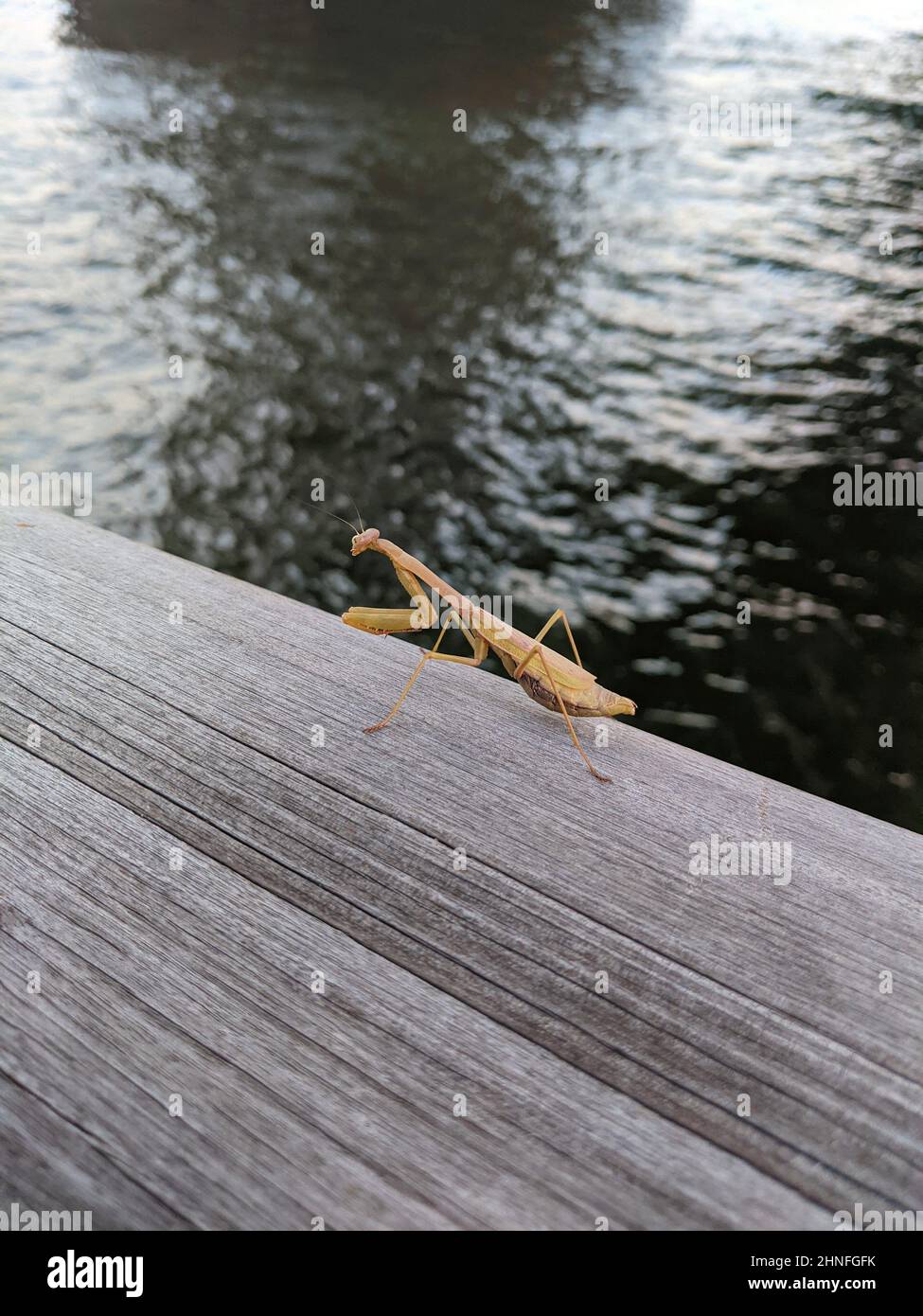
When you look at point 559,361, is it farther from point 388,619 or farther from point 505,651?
point 388,619

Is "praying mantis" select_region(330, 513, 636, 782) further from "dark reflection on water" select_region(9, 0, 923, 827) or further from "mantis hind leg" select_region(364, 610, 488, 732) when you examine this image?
"dark reflection on water" select_region(9, 0, 923, 827)

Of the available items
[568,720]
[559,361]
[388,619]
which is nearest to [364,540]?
[388,619]

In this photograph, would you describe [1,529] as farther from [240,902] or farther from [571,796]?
[571,796]

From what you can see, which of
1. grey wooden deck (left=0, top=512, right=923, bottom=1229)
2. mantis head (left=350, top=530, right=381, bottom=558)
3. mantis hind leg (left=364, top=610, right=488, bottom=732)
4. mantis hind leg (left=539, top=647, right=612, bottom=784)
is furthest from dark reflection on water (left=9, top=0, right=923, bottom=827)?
grey wooden deck (left=0, top=512, right=923, bottom=1229)

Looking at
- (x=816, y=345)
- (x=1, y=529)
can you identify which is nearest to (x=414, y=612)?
(x=1, y=529)

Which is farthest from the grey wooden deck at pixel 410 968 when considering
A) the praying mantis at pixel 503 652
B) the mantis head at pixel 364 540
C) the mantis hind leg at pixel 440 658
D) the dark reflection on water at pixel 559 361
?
the dark reflection on water at pixel 559 361

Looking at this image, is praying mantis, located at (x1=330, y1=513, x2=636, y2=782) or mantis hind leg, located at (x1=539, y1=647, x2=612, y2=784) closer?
mantis hind leg, located at (x1=539, y1=647, x2=612, y2=784)

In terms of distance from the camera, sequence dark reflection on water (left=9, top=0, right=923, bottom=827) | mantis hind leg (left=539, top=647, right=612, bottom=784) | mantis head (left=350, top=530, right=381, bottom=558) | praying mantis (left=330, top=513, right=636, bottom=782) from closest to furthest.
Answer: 1. mantis hind leg (left=539, top=647, right=612, bottom=784)
2. praying mantis (left=330, top=513, right=636, bottom=782)
3. mantis head (left=350, top=530, right=381, bottom=558)
4. dark reflection on water (left=9, top=0, right=923, bottom=827)

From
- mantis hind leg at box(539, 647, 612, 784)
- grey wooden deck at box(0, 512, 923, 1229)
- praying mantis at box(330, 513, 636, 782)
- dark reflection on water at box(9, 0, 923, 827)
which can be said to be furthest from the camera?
dark reflection on water at box(9, 0, 923, 827)
